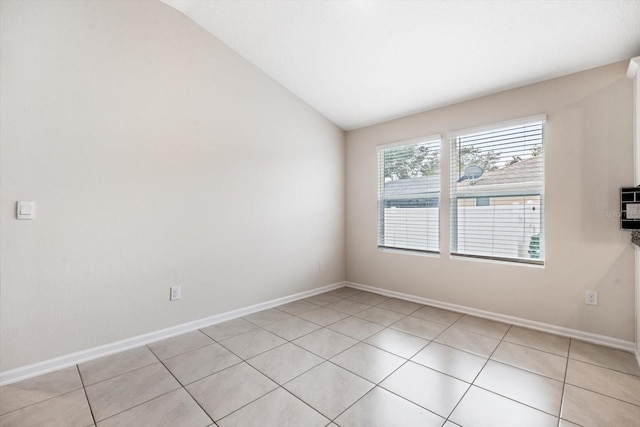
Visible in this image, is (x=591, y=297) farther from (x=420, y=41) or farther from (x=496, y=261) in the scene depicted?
(x=420, y=41)

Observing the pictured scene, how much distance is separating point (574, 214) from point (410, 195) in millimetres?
1622

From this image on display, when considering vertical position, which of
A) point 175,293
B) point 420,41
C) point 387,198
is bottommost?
point 175,293

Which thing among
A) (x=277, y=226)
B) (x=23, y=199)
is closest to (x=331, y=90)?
(x=277, y=226)

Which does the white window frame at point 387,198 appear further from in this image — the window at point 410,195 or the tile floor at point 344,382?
the tile floor at point 344,382

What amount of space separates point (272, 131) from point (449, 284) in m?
2.72

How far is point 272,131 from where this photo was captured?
11.4 ft

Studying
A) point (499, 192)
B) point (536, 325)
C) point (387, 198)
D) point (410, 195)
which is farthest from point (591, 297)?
point (387, 198)

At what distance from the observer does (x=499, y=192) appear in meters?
3.00

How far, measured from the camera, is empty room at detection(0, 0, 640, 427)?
189cm

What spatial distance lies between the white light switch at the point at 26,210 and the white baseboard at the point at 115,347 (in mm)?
1035

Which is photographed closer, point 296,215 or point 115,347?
point 115,347

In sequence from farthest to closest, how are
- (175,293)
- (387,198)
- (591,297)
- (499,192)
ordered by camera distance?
(387,198) < (499,192) < (175,293) < (591,297)

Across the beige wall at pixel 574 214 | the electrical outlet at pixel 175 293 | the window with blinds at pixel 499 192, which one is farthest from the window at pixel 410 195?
the electrical outlet at pixel 175 293

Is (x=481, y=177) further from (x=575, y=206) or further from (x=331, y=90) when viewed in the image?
(x=331, y=90)
